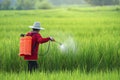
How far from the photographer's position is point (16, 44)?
21.0 ft

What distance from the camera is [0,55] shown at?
6000 millimetres

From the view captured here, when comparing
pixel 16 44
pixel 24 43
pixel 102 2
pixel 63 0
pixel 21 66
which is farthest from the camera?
pixel 63 0

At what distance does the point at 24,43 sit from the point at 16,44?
113 centimetres

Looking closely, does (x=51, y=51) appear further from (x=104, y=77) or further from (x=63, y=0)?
(x=63, y=0)

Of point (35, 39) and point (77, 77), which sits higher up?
point (35, 39)

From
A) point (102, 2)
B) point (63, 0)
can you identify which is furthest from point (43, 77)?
point (63, 0)

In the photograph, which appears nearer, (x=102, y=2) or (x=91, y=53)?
(x=91, y=53)

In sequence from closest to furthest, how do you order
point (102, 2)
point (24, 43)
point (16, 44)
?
point (24, 43)
point (16, 44)
point (102, 2)

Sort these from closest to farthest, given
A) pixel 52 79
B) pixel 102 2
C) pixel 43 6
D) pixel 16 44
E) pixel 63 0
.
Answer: pixel 52 79, pixel 16 44, pixel 102 2, pixel 43 6, pixel 63 0

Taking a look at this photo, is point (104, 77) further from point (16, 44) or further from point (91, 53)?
point (16, 44)

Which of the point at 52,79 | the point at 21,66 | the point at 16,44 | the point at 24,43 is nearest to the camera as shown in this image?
the point at 52,79

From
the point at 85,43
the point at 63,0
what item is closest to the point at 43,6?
the point at 63,0

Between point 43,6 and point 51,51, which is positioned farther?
point 43,6

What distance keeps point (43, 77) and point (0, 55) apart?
1.49 meters
